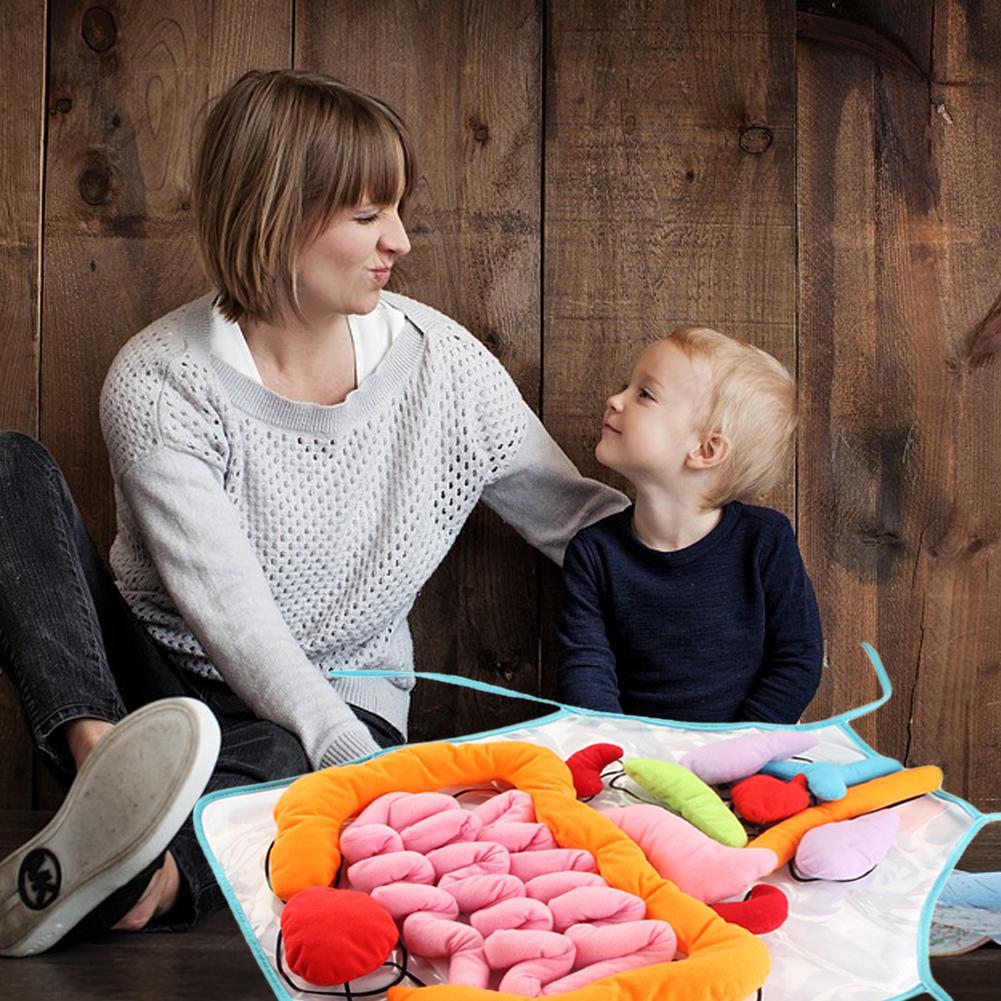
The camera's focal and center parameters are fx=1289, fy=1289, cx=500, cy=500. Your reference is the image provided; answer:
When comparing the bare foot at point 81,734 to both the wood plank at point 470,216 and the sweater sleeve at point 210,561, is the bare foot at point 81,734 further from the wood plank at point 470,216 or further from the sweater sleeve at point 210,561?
the wood plank at point 470,216

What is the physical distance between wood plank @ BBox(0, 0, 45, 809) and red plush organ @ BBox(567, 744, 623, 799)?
2.37ft

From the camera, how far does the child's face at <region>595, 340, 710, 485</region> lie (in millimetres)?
1333

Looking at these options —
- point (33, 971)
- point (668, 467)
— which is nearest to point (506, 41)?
point (668, 467)

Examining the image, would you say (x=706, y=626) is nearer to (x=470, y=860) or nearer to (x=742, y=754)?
(x=742, y=754)

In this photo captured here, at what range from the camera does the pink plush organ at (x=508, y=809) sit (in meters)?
0.99

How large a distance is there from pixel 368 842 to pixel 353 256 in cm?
59

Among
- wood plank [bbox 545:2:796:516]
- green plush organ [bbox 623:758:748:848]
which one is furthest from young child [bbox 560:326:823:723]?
green plush organ [bbox 623:758:748:848]

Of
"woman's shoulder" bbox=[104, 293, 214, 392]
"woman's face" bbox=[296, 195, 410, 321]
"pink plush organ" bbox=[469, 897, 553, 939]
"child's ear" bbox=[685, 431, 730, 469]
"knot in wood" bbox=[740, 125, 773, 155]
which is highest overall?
"knot in wood" bbox=[740, 125, 773, 155]

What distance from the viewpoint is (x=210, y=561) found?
1230 millimetres

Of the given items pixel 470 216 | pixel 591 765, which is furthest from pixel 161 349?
pixel 591 765

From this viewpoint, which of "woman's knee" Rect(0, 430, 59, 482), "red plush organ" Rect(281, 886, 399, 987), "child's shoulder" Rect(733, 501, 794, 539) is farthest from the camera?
"child's shoulder" Rect(733, 501, 794, 539)

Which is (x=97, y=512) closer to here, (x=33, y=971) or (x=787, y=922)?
(x=33, y=971)

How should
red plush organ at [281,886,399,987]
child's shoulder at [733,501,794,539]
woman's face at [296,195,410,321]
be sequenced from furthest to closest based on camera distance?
child's shoulder at [733,501,794,539], woman's face at [296,195,410,321], red plush organ at [281,886,399,987]

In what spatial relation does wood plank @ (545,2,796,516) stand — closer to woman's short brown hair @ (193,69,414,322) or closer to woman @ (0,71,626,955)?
woman @ (0,71,626,955)
